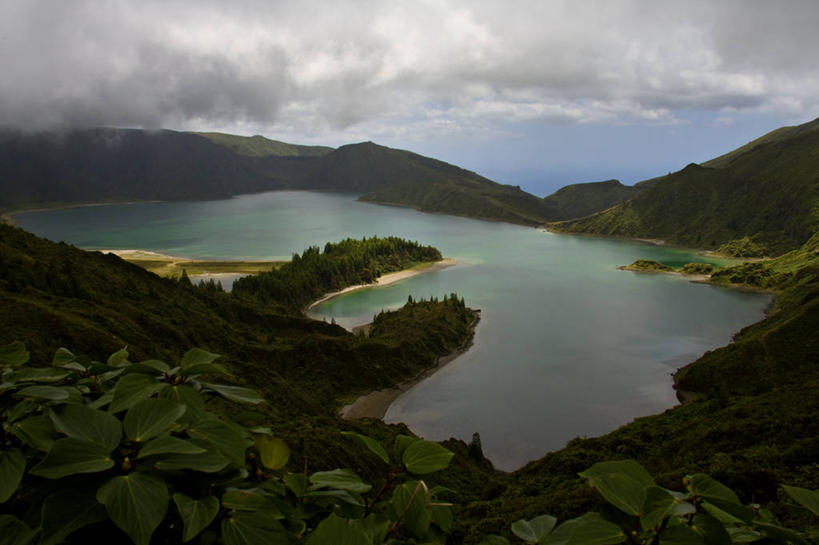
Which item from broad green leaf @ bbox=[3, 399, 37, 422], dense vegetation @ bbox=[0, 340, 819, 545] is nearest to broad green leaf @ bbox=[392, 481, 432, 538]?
dense vegetation @ bbox=[0, 340, 819, 545]

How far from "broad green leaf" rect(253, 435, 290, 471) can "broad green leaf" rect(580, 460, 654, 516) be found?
97 centimetres

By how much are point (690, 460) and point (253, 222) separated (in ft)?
504

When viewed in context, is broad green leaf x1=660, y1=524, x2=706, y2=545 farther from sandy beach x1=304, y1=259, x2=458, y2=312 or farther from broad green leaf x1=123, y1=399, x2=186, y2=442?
sandy beach x1=304, y1=259, x2=458, y2=312

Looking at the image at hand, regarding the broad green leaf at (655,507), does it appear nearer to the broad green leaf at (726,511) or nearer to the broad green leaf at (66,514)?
the broad green leaf at (726,511)

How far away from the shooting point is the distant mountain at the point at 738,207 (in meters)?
108

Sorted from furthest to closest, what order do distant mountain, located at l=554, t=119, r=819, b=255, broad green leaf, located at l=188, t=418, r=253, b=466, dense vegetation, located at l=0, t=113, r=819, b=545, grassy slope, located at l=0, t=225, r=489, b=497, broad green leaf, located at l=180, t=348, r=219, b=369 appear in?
1. distant mountain, located at l=554, t=119, r=819, b=255
2. grassy slope, located at l=0, t=225, r=489, b=497
3. dense vegetation, located at l=0, t=113, r=819, b=545
4. broad green leaf, located at l=180, t=348, r=219, b=369
5. broad green leaf, located at l=188, t=418, r=253, b=466

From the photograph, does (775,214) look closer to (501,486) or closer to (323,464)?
(501,486)

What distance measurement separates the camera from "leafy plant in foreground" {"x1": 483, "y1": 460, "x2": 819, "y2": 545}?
4.00 ft

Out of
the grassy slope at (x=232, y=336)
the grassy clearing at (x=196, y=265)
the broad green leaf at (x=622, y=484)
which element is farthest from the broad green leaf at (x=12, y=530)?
the grassy clearing at (x=196, y=265)

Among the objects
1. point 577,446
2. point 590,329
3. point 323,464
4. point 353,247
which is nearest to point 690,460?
point 577,446

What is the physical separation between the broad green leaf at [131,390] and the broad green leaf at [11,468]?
0.77 ft

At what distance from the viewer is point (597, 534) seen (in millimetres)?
1208

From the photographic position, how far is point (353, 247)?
89.7 metres

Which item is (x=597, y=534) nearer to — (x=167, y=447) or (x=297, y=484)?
(x=297, y=484)
